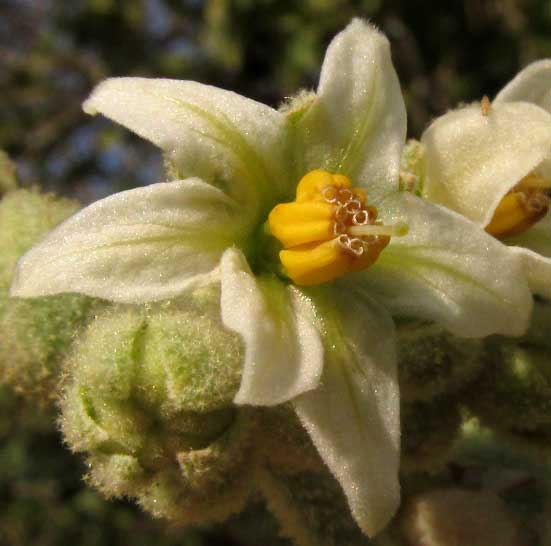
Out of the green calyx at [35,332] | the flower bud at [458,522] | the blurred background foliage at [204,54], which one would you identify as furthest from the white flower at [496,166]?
the blurred background foliage at [204,54]

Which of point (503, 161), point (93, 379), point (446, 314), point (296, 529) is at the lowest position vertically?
point (296, 529)

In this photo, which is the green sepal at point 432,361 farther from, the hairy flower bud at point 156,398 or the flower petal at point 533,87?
the flower petal at point 533,87

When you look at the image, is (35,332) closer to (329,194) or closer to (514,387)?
(329,194)

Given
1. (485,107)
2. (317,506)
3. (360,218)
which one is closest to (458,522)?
(317,506)

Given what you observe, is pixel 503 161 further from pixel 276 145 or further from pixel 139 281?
pixel 139 281

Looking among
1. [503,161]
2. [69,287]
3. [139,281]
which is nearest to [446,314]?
[503,161]
